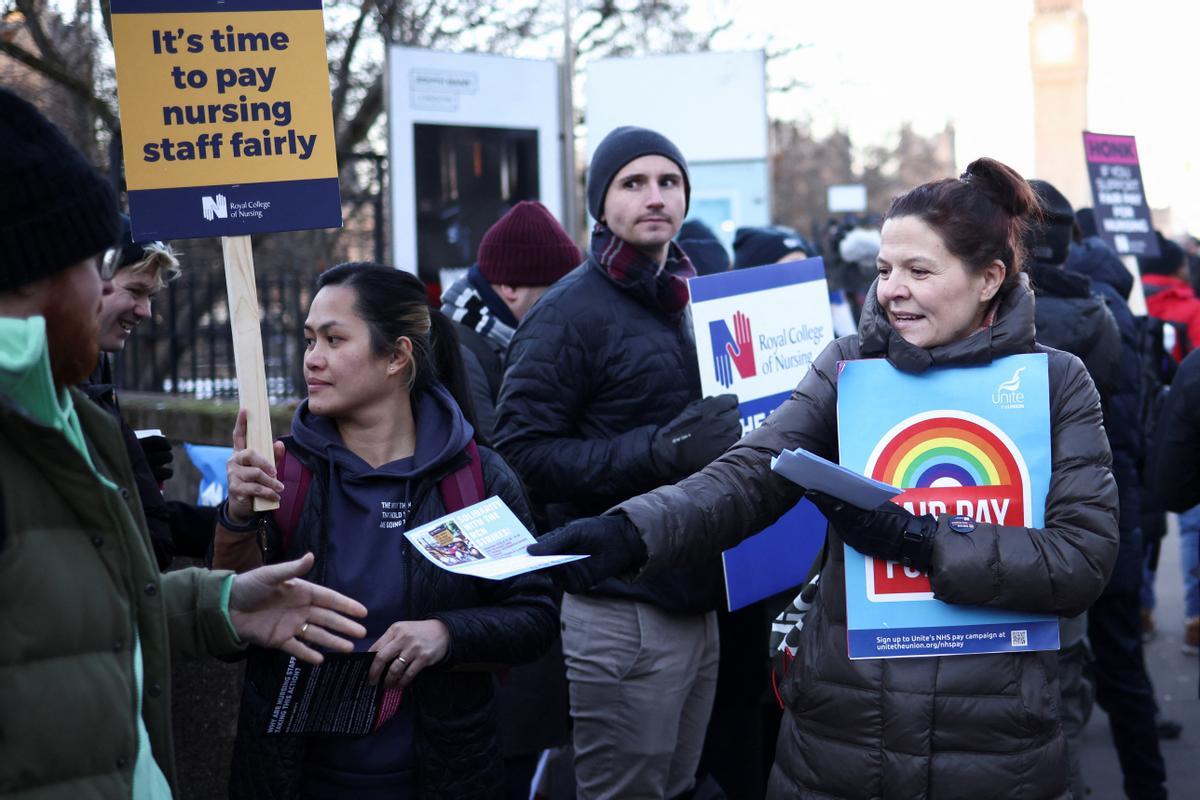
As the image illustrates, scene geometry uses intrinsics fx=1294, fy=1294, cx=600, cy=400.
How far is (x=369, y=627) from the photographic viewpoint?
2867 millimetres

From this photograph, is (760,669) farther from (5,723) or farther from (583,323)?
(5,723)

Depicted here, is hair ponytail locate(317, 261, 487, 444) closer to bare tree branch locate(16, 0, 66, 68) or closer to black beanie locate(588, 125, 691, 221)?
black beanie locate(588, 125, 691, 221)

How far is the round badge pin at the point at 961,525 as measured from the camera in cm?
259

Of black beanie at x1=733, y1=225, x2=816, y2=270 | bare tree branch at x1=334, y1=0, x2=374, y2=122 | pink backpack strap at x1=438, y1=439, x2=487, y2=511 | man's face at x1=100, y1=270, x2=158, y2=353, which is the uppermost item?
bare tree branch at x1=334, y1=0, x2=374, y2=122

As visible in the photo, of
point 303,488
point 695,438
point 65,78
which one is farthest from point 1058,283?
point 65,78

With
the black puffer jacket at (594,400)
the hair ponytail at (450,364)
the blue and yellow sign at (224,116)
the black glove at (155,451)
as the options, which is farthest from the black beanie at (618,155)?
the black glove at (155,451)

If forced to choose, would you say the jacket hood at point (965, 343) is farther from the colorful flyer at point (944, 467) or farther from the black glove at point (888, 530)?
the black glove at point (888, 530)

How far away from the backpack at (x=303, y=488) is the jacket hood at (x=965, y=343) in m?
0.94

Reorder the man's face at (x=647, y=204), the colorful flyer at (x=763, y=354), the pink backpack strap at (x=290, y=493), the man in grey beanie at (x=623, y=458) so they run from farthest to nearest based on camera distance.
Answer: the man's face at (x=647, y=204)
the colorful flyer at (x=763, y=354)
the man in grey beanie at (x=623, y=458)
the pink backpack strap at (x=290, y=493)

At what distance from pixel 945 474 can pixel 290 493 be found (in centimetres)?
143

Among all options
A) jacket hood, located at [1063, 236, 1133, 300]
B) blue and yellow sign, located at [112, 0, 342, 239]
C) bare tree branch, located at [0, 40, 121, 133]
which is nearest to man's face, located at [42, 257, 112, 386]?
blue and yellow sign, located at [112, 0, 342, 239]

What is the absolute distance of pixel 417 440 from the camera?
3.07m

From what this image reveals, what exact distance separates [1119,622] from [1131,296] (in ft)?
8.09

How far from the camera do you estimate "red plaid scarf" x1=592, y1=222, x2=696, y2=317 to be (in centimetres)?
388
